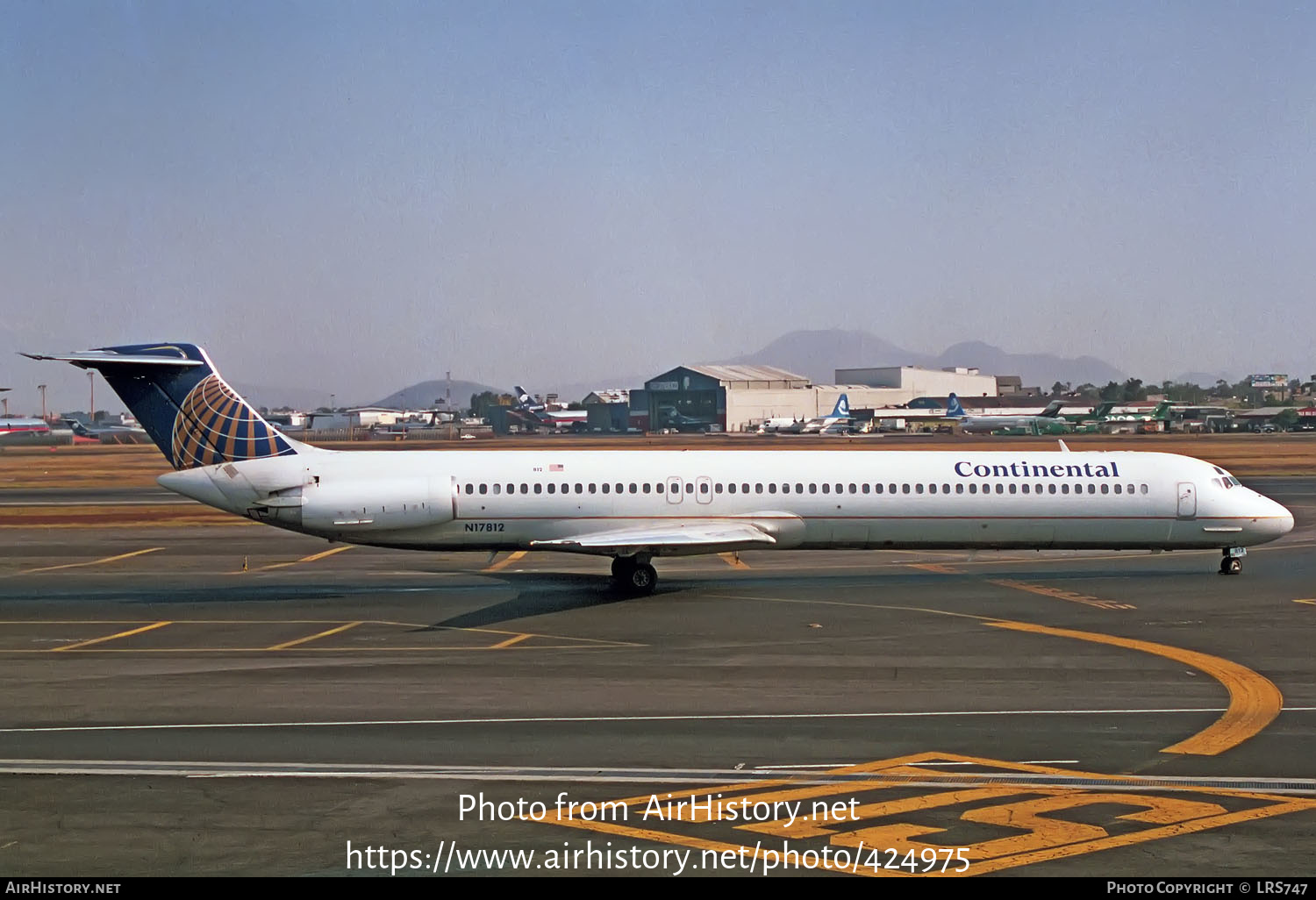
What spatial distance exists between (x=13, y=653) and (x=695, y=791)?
578 inches

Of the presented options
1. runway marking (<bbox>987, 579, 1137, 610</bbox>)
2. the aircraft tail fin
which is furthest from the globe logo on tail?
runway marking (<bbox>987, 579, 1137, 610</bbox>)

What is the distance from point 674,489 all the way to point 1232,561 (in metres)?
14.5

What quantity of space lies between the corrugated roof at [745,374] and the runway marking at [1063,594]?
459 feet

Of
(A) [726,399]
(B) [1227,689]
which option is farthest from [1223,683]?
(A) [726,399]

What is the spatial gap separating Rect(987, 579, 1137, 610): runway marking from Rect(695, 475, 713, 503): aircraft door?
7419 mm

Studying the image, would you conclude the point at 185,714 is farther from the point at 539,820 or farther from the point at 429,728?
the point at 539,820

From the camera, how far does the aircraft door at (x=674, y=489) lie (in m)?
28.8

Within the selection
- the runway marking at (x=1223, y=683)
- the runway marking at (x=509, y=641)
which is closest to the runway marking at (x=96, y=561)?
the runway marking at (x=509, y=641)

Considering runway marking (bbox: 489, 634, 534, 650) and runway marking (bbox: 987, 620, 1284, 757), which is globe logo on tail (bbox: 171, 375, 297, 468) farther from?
runway marking (bbox: 987, 620, 1284, 757)

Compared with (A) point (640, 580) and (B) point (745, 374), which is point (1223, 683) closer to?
(A) point (640, 580)

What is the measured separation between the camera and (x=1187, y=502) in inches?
1168

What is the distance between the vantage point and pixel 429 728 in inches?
627

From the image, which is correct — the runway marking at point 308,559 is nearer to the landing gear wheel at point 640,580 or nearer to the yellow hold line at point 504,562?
the yellow hold line at point 504,562

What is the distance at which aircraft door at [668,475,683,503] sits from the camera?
28.8m
